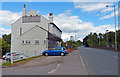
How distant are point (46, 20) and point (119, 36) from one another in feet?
118

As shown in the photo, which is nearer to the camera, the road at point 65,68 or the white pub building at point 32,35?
the road at point 65,68

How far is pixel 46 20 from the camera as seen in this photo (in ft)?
130

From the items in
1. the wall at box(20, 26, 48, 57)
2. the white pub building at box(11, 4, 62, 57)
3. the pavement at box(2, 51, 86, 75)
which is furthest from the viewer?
the white pub building at box(11, 4, 62, 57)


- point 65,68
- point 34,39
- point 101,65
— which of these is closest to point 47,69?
point 65,68

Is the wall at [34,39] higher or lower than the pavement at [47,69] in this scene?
higher

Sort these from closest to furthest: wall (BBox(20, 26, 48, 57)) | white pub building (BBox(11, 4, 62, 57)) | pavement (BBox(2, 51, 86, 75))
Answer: pavement (BBox(2, 51, 86, 75))
wall (BBox(20, 26, 48, 57))
white pub building (BBox(11, 4, 62, 57))

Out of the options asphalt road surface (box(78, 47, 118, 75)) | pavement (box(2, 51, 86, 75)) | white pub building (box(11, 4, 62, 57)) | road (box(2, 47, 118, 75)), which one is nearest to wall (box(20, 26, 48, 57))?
white pub building (box(11, 4, 62, 57))

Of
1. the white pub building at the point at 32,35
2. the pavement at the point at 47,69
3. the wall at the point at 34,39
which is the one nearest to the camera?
the pavement at the point at 47,69

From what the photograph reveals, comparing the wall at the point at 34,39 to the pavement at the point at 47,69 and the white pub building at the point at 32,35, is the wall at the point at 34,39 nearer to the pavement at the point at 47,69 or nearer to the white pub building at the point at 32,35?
the white pub building at the point at 32,35

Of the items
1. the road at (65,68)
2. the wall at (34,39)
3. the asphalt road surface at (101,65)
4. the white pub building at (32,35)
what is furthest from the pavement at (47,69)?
the wall at (34,39)

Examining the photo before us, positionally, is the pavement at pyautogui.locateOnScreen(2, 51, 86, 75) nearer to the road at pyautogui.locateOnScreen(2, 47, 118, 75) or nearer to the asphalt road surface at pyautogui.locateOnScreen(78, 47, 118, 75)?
the road at pyautogui.locateOnScreen(2, 47, 118, 75)

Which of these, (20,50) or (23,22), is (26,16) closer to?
(23,22)

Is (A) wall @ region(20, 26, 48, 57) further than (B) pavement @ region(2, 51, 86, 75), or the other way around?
(A) wall @ region(20, 26, 48, 57)

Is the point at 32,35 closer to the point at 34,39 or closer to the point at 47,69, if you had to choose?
the point at 34,39
